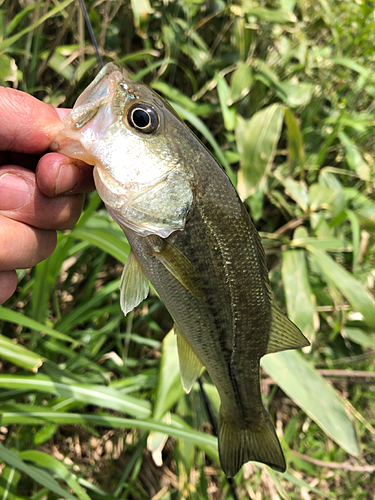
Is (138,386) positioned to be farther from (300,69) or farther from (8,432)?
(300,69)

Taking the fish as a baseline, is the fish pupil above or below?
above

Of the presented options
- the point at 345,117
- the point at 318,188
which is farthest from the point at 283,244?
the point at 345,117

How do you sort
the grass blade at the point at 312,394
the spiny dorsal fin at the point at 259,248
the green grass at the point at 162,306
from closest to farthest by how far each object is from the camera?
the spiny dorsal fin at the point at 259,248
the green grass at the point at 162,306
the grass blade at the point at 312,394

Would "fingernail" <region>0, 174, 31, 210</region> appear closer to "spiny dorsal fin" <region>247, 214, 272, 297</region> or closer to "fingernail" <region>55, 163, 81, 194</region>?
"fingernail" <region>55, 163, 81, 194</region>

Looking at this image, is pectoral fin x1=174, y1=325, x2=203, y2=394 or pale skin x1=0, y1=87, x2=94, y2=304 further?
pectoral fin x1=174, y1=325, x2=203, y2=394

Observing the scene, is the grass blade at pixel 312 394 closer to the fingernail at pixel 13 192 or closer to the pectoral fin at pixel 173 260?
the pectoral fin at pixel 173 260

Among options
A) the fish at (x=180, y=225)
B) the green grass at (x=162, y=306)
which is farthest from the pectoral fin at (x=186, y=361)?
the green grass at (x=162, y=306)

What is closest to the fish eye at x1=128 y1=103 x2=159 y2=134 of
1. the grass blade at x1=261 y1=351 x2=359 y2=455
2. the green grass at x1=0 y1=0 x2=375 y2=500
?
the green grass at x1=0 y1=0 x2=375 y2=500
